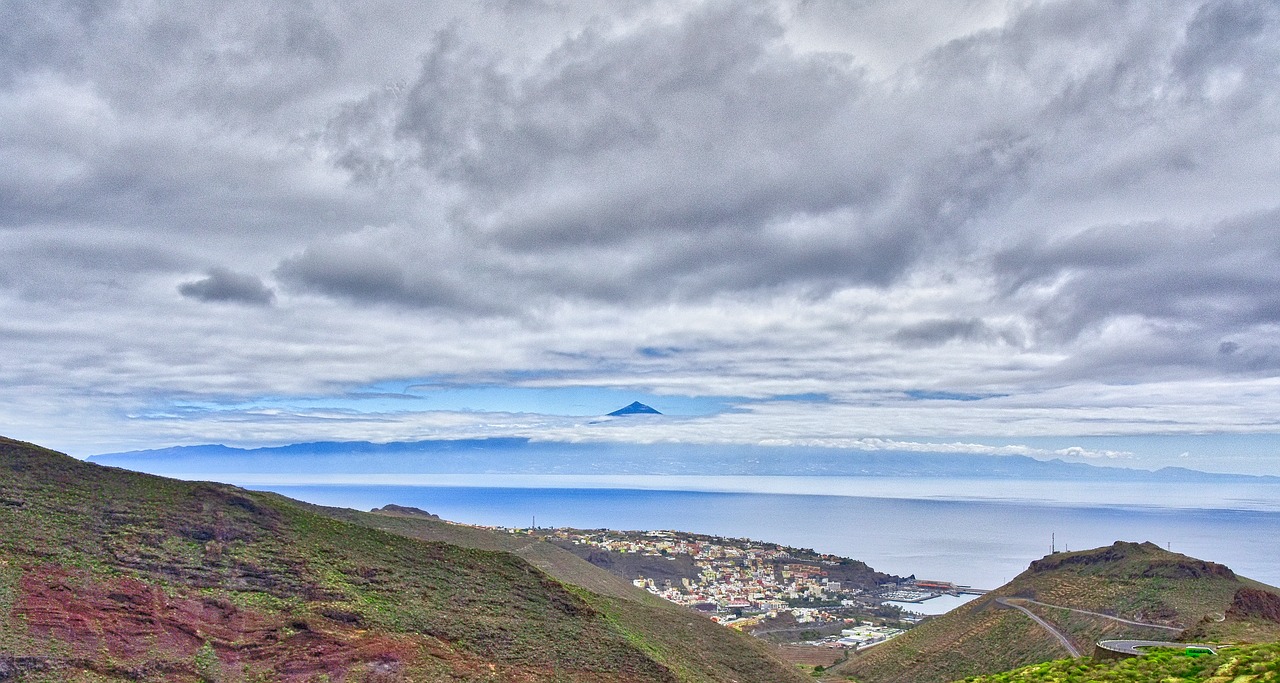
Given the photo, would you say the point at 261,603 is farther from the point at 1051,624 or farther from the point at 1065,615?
the point at 1065,615

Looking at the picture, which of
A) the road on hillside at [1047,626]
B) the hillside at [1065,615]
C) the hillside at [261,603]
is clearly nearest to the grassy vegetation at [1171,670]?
the hillside at [261,603]

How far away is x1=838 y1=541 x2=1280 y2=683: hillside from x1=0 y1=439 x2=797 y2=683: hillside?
19.1 meters

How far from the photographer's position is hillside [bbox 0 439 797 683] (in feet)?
110

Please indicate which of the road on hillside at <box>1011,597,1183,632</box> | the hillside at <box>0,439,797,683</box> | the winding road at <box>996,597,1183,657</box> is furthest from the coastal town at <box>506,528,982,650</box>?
the hillside at <box>0,439,797,683</box>

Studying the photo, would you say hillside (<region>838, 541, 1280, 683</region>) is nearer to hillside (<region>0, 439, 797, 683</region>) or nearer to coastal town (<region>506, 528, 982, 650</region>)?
hillside (<region>0, 439, 797, 683</region>)

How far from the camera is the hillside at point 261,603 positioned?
33562 millimetres

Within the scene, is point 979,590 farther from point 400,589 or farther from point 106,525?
point 106,525

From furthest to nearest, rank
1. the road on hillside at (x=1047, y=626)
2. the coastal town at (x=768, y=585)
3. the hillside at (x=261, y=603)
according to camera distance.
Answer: the coastal town at (x=768, y=585)
the road on hillside at (x=1047, y=626)
the hillside at (x=261, y=603)

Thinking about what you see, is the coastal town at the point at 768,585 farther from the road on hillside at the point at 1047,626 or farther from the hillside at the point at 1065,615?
the road on hillside at the point at 1047,626

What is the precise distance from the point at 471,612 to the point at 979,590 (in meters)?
148

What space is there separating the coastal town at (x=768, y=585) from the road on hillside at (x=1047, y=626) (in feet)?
70.6

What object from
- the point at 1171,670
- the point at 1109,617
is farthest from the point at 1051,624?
the point at 1171,670

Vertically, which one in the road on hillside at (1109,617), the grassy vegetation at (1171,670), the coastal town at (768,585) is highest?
the grassy vegetation at (1171,670)

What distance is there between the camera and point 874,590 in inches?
6112
